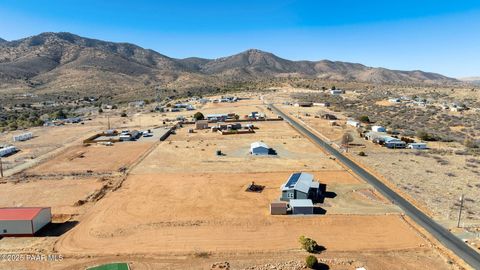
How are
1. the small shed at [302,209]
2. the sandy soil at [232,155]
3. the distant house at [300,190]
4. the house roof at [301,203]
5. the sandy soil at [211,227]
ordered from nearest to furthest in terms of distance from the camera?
the sandy soil at [211,227], the small shed at [302,209], the house roof at [301,203], the distant house at [300,190], the sandy soil at [232,155]

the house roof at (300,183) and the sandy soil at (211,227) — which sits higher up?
the house roof at (300,183)

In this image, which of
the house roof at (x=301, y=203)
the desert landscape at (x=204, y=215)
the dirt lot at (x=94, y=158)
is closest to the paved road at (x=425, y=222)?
the desert landscape at (x=204, y=215)

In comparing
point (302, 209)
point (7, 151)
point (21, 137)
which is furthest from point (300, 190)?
point (21, 137)

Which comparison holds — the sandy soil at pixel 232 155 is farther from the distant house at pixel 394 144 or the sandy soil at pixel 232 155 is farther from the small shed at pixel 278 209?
the small shed at pixel 278 209

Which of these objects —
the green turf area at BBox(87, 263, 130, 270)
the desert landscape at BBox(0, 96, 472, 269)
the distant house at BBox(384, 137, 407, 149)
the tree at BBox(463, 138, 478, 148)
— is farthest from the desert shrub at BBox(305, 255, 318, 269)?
the tree at BBox(463, 138, 478, 148)

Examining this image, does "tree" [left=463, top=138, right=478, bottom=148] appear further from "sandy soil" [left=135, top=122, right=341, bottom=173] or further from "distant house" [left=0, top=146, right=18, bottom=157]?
"distant house" [left=0, top=146, right=18, bottom=157]
